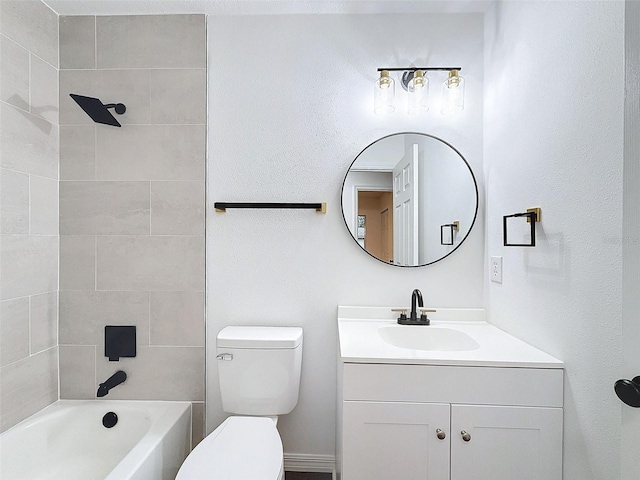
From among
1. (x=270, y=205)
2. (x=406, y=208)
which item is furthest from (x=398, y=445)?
(x=270, y=205)

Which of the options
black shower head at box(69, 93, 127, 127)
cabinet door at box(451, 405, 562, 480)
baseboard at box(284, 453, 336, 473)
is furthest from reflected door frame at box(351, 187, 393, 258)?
black shower head at box(69, 93, 127, 127)

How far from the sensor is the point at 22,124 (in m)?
1.74

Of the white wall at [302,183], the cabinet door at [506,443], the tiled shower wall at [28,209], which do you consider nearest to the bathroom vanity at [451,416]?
the cabinet door at [506,443]

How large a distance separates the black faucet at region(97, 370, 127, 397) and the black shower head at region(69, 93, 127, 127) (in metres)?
1.26

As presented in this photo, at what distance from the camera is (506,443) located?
1.31 metres

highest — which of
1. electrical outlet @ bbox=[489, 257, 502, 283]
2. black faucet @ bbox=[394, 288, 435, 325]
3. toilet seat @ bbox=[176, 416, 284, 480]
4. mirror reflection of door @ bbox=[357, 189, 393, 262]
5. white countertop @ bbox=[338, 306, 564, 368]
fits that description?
mirror reflection of door @ bbox=[357, 189, 393, 262]

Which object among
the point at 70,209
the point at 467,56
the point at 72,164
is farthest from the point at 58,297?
the point at 467,56

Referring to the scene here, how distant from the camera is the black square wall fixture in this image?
198cm

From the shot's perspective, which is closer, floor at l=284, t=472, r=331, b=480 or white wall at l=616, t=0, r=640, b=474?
white wall at l=616, t=0, r=640, b=474

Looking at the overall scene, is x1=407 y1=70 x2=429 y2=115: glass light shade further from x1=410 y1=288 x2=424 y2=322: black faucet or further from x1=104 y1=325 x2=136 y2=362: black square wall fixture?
x1=104 y1=325 x2=136 y2=362: black square wall fixture

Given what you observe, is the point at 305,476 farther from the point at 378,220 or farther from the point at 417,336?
the point at 378,220

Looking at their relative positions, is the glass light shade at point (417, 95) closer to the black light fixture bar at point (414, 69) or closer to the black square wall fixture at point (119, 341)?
the black light fixture bar at point (414, 69)

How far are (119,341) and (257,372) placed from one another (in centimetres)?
78

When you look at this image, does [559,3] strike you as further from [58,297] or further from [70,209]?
[58,297]
